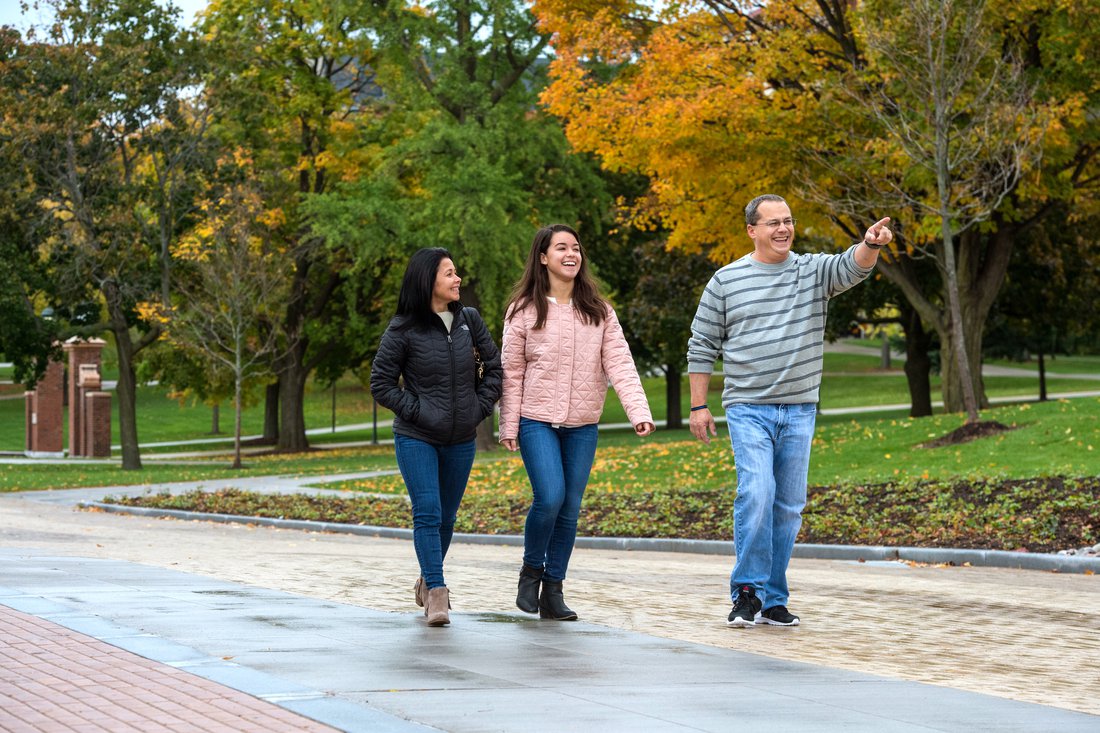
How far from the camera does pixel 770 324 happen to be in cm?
765

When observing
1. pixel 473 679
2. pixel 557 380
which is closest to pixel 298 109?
pixel 557 380

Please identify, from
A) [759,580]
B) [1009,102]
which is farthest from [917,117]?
[759,580]

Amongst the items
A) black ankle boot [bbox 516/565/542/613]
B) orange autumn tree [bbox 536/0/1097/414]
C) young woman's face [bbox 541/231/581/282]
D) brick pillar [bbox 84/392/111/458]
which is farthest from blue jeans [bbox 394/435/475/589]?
brick pillar [bbox 84/392/111/458]

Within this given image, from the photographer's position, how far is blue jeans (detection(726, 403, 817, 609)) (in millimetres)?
7527

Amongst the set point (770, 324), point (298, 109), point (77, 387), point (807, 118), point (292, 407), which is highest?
point (298, 109)

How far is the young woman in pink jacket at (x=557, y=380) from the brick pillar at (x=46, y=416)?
45.8 m

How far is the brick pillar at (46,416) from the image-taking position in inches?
2005

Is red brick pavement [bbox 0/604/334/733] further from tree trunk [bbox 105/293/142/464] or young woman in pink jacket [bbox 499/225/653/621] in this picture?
tree trunk [bbox 105/293/142/464]

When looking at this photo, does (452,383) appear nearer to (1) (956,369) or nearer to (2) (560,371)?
(2) (560,371)

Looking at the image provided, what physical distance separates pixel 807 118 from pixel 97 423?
29979mm

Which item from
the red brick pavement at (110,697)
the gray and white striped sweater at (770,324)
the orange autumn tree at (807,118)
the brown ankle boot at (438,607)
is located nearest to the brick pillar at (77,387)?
the orange autumn tree at (807,118)

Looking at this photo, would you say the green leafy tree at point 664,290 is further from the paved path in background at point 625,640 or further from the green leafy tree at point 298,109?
the paved path in background at point 625,640

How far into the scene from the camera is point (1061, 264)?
36.7 metres

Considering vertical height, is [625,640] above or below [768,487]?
below
